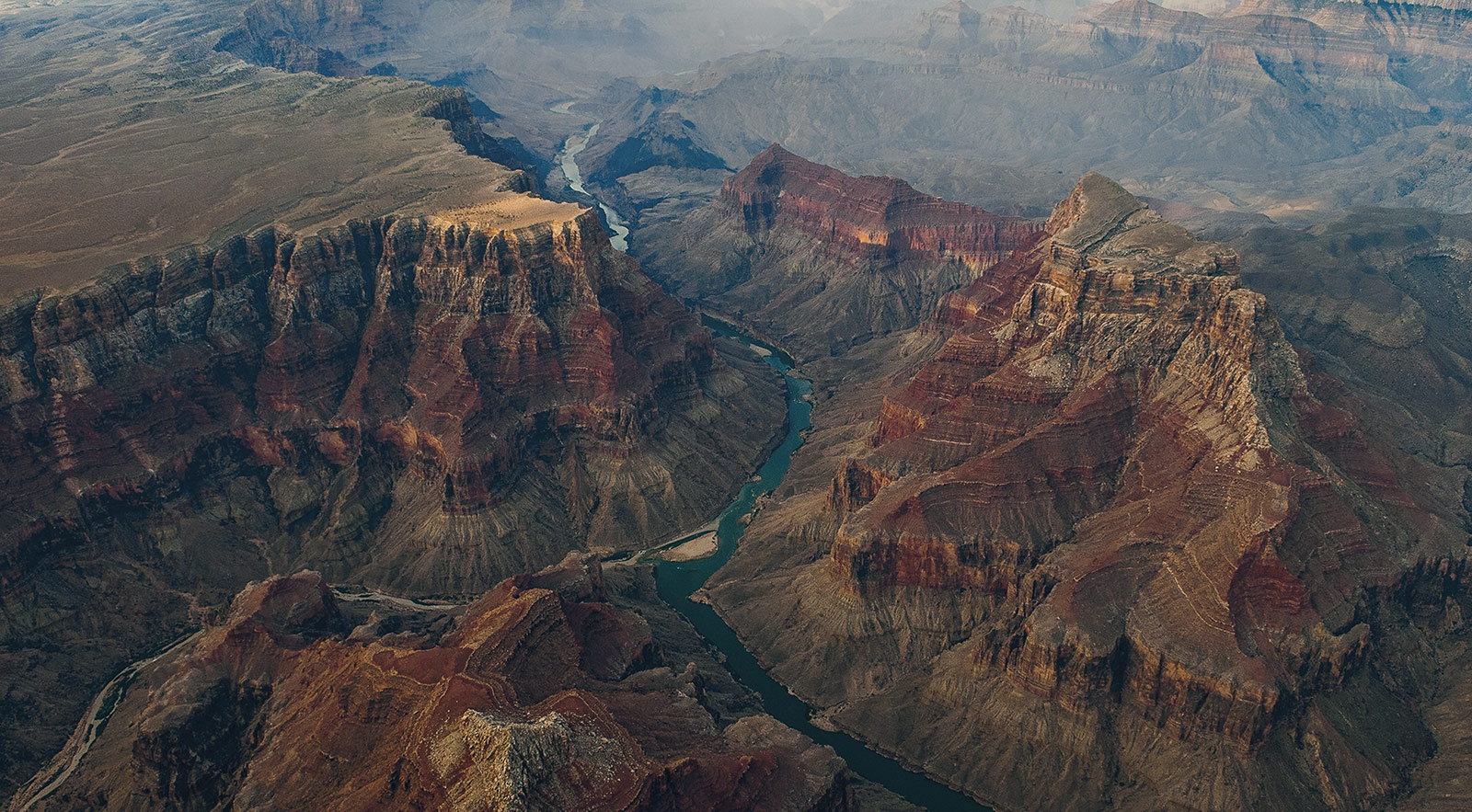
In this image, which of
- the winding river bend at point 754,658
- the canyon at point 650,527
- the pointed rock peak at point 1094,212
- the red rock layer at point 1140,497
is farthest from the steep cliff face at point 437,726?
the pointed rock peak at point 1094,212

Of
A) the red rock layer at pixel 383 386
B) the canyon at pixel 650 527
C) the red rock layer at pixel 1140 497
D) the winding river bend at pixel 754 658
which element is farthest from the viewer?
the red rock layer at pixel 383 386

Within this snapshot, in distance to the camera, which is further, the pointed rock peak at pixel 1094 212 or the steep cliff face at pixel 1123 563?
the pointed rock peak at pixel 1094 212

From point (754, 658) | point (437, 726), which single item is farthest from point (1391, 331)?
point (437, 726)

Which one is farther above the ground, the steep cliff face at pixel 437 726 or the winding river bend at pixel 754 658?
the steep cliff face at pixel 437 726

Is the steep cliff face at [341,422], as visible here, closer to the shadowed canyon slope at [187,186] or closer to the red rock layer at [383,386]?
the red rock layer at [383,386]

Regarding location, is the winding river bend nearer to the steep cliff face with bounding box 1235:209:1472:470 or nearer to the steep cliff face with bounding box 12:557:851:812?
the steep cliff face with bounding box 12:557:851:812

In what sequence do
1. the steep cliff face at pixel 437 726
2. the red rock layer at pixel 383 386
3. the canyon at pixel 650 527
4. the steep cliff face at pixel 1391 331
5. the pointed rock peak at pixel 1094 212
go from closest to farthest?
the steep cliff face at pixel 437 726, the canyon at pixel 650 527, the red rock layer at pixel 383 386, the pointed rock peak at pixel 1094 212, the steep cliff face at pixel 1391 331

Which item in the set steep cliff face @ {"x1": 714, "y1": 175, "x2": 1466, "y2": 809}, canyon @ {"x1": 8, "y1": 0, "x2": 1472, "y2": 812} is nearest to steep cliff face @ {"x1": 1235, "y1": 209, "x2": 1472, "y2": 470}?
canyon @ {"x1": 8, "y1": 0, "x2": 1472, "y2": 812}
